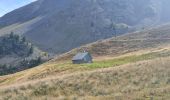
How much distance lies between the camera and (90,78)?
1261 inches

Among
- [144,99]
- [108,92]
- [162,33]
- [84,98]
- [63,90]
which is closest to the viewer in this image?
[144,99]

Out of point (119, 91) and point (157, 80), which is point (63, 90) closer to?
point (119, 91)

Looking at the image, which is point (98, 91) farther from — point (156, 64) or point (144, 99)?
point (156, 64)

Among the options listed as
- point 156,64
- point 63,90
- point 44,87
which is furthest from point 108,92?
point 156,64

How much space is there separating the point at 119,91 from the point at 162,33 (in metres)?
162

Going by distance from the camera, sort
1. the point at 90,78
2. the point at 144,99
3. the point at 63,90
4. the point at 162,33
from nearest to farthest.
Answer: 1. the point at 144,99
2. the point at 63,90
3. the point at 90,78
4. the point at 162,33

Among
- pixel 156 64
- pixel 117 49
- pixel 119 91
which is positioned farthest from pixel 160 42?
pixel 119 91

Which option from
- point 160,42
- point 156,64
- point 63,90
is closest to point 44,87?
point 63,90

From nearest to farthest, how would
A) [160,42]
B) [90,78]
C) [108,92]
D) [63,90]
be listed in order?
[108,92]
[63,90]
[90,78]
[160,42]

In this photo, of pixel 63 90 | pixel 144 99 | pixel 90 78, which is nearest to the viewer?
pixel 144 99

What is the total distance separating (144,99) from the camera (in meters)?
22.7

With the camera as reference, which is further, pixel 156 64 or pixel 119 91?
pixel 156 64

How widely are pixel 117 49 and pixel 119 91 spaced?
449 ft

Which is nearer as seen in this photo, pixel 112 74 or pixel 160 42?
pixel 112 74
